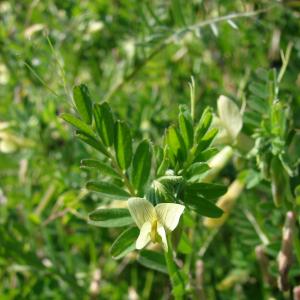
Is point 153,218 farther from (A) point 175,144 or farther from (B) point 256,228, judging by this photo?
(B) point 256,228

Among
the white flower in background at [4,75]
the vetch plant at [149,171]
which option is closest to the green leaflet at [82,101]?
the vetch plant at [149,171]

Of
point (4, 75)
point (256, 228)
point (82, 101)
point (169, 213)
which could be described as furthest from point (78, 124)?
point (4, 75)

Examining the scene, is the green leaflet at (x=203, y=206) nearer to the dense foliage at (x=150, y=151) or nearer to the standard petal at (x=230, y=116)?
the dense foliage at (x=150, y=151)

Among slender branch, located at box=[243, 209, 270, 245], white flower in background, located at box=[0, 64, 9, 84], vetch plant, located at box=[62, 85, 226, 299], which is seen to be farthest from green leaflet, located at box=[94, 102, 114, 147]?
white flower in background, located at box=[0, 64, 9, 84]

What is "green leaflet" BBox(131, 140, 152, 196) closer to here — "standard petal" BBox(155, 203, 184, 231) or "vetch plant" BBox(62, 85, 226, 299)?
"vetch plant" BBox(62, 85, 226, 299)

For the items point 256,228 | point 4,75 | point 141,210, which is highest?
point 141,210

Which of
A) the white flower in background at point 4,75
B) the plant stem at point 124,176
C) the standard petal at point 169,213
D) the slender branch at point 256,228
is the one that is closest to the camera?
the standard petal at point 169,213
